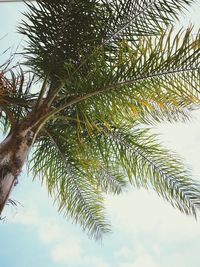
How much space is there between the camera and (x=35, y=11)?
4.61 meters

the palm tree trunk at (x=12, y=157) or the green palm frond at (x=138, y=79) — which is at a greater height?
the green palm frond at (x=138, y=79)

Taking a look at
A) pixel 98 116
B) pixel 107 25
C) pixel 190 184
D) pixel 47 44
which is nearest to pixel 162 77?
pixel 98 116

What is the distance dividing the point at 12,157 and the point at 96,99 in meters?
1.00

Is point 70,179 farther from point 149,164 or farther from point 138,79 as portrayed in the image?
point 138,79

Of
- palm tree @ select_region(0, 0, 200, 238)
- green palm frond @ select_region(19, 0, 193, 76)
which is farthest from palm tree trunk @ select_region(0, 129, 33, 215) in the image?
green palm frond @ select_region(19, 0, 193, 76)

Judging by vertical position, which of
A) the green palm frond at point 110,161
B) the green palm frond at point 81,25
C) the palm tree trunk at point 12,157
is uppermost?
the green palm frond at point 81,25

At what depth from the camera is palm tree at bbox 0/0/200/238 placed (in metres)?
3.96

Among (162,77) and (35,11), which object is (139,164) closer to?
(162,77)

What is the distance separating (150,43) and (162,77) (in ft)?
1.10

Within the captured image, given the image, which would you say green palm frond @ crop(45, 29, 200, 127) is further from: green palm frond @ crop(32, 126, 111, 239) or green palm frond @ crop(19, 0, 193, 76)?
green palm frond @ crop(32, 126, 111, 239)

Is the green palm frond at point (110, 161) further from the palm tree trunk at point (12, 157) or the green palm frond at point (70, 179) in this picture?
the palm tree trunk at point (12, 157)

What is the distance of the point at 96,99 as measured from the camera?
4277mm

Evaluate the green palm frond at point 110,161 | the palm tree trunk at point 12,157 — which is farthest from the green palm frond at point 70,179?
the palm tree trunk at point 12,157

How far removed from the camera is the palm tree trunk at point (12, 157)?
3859 millimetres
